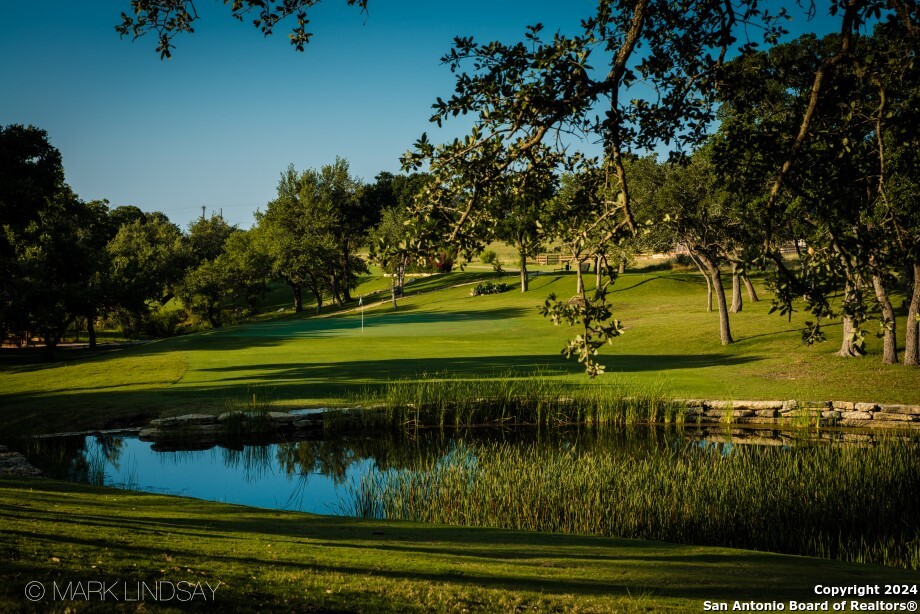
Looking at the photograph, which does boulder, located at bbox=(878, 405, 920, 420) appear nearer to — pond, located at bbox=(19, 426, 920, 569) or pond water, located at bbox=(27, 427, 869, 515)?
pond water, located at bbox=(27, 427, 869, 515)

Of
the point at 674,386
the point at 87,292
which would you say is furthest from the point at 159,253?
the point at 674,386

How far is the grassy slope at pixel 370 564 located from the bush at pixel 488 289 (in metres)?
59.3

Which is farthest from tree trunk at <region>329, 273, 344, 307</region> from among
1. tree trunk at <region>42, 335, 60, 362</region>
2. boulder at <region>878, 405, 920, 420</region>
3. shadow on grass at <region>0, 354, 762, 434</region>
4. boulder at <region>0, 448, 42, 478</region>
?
boulder at <region>0, 448, 42, 478</region>

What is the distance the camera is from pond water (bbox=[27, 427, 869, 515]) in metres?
15.3

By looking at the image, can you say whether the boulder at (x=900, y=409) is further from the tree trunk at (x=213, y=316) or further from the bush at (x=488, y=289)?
the tree trunk at (x=213, y=316)

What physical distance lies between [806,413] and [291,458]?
1386cm

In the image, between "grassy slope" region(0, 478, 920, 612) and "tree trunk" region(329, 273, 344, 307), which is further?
"tree trunk" region(329, 273, 344, 307)

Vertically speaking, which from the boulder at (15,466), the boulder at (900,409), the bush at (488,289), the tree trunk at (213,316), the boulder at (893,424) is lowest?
the boulder at (893,424)

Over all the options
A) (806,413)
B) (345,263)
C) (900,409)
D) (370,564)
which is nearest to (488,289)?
(345,263)

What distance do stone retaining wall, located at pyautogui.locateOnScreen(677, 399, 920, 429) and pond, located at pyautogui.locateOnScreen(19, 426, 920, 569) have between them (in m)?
1.62

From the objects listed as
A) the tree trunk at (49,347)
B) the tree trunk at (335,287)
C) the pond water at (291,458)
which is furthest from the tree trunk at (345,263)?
the pond water at (291,458)

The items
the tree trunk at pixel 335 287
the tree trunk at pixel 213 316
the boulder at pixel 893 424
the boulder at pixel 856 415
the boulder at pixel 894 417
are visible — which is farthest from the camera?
the tree trunk at pixel 335 287

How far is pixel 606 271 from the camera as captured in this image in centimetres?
654

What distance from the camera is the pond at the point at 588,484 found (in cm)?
1139
